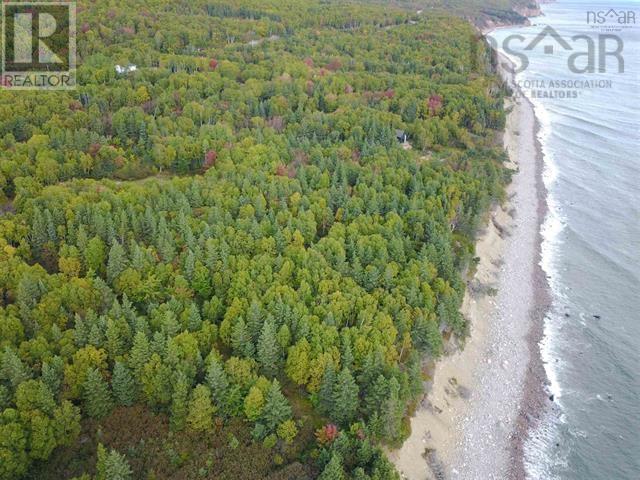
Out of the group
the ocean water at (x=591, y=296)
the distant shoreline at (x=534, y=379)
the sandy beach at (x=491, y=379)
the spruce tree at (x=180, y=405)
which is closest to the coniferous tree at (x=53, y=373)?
the spruce tree at (x=180, y=405)

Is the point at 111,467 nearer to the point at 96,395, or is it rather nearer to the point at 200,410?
the point at 96,395

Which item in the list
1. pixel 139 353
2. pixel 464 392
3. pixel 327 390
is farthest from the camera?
pixel 464 392

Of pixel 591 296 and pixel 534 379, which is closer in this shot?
pixel 534 379

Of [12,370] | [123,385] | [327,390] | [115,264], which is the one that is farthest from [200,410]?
[115,264]

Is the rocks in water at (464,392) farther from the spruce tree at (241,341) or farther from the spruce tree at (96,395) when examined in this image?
the spruce tree at (96,395)

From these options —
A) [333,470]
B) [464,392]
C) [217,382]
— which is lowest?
[464,392]

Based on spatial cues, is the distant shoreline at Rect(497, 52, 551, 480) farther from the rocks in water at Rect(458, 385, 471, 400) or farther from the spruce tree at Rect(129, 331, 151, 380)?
the spruce tree at Rect(129, 331, 151, 380)
